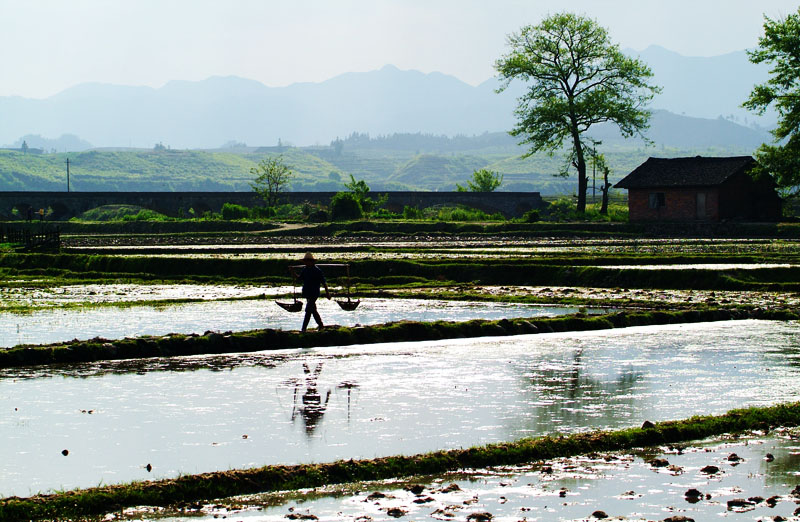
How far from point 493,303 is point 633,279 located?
745 centimetres

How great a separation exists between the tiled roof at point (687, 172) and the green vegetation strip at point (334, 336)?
173ft

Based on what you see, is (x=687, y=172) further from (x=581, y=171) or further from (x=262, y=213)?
(x=262, y=213)

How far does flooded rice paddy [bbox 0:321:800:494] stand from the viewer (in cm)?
1141

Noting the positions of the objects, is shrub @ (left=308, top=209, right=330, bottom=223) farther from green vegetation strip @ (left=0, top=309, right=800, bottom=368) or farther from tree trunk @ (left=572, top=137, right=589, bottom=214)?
green vegetation strip @ (left=0, top=309, right=800, bottom=368)

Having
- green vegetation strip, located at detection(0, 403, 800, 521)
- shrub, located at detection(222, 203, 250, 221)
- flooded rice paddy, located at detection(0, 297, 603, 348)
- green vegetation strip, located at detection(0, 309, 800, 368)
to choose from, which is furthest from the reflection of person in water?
shrub, located at detection(222, 203, 250, 221)

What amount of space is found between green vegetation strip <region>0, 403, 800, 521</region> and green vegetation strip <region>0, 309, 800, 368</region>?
9332 millimetres

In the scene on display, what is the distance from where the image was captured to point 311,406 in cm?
1409

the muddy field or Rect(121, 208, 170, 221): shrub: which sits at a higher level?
Rect(121, 208, 170, 221): shrub

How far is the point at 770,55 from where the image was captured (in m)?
64.3

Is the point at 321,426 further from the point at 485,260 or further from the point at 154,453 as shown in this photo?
the point at 485,260

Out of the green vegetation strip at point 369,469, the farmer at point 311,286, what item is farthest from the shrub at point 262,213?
the green vegetation strip at point 369,469

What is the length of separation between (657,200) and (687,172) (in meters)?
3.10

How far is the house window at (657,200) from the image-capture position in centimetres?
7956

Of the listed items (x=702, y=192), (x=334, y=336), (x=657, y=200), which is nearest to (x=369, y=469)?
(x=334, y=336)
